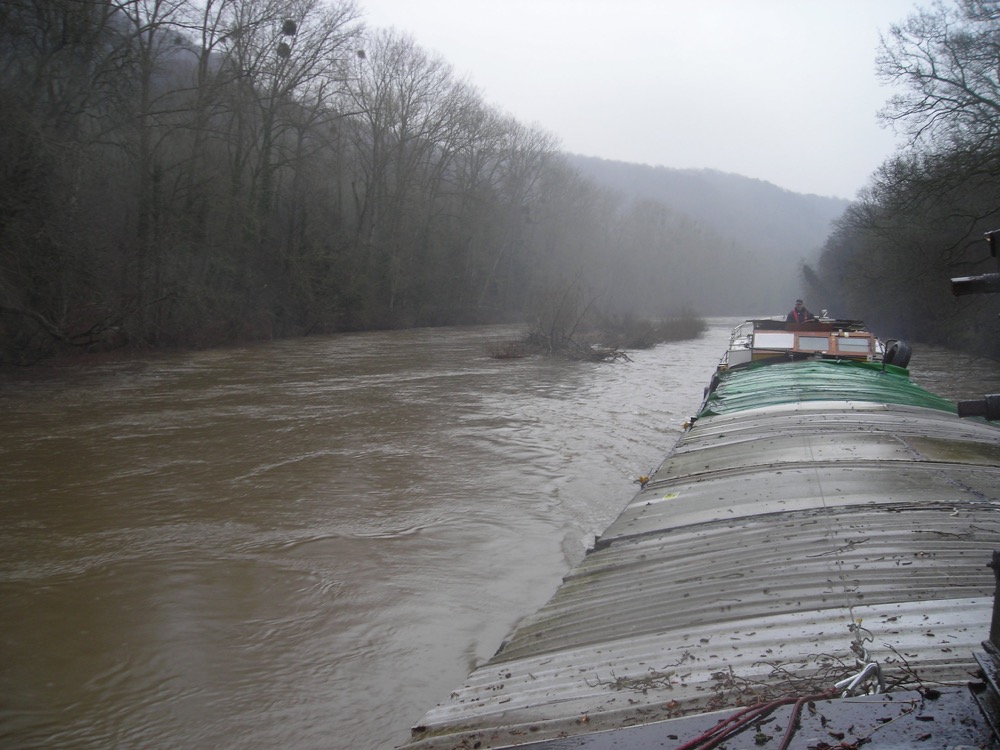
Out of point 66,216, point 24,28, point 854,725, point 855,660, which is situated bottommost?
point 855,660

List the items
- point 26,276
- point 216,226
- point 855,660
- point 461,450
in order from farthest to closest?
point 216,226
point 26,276
point 461,450
point 855,660

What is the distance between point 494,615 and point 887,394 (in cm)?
715

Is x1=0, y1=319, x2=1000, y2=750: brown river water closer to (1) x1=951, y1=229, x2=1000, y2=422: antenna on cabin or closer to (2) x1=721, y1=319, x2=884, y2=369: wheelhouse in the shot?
(2) x1=721, y1=319, x2=884, y2=369: wheelhouse

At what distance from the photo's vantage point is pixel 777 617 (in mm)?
4434

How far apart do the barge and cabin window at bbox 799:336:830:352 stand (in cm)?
770

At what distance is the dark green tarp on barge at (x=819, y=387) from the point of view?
38.1 ft

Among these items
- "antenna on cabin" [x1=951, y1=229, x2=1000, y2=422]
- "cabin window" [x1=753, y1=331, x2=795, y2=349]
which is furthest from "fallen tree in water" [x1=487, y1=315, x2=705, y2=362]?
"antenna on cabin" [x1=951, y1=229, x2=1000, y2=422]

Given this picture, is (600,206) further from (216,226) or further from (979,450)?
(979,450)

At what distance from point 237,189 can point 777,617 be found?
1518 inches

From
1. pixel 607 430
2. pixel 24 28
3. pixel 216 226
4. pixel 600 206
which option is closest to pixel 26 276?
pixel 24 28

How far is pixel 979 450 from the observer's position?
27.2 ft

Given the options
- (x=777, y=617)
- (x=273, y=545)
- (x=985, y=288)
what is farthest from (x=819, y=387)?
(x=985, y=288)

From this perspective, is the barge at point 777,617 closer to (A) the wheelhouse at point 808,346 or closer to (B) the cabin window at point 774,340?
(A) the wheelhouse at point 808,346

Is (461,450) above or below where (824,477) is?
below
